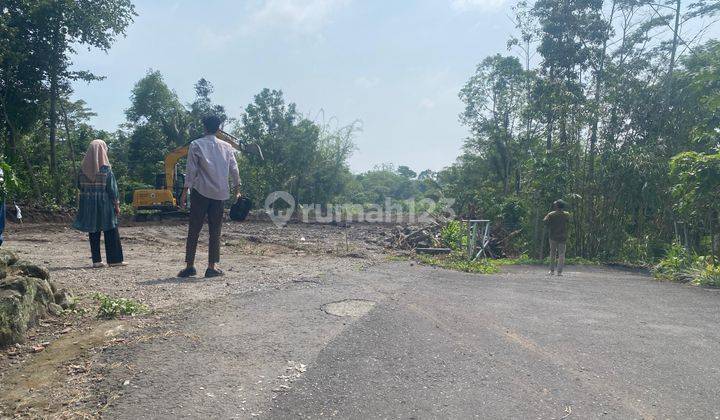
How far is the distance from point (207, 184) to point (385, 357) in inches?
138

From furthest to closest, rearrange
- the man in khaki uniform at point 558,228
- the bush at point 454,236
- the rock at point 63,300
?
the bush at point 454,236 → the man in khaki uniform at point 558,228 → the rock at point 63,300

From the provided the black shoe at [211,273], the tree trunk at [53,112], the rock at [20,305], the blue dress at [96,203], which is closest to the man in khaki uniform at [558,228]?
the black shoe at [211,273]

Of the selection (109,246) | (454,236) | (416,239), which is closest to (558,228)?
(454,236)

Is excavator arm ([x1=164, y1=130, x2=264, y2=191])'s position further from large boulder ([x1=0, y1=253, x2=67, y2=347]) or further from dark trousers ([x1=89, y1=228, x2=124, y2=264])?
large boulder ([x1=0, y1=253, x2=67, y2=347])

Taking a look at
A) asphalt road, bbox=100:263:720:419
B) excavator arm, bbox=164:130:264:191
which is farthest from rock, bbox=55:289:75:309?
excavator arm, bbox=164:130:264:191

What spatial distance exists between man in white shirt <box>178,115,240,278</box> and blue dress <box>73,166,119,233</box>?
127 centimetres

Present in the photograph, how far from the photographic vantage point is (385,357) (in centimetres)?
354

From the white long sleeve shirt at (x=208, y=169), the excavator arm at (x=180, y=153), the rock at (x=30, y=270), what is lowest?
the rock at (x=30, y=270)

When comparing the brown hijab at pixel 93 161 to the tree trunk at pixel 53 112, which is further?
the tree trunk at pixel 53 112

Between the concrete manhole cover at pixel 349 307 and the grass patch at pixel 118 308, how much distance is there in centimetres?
160

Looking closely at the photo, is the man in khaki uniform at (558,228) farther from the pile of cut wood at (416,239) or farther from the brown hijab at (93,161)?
the brown hijab at (93,161)

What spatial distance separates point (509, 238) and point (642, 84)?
6767 millimetres

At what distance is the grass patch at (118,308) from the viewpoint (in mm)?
4214

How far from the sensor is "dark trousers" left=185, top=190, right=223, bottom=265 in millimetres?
6117
